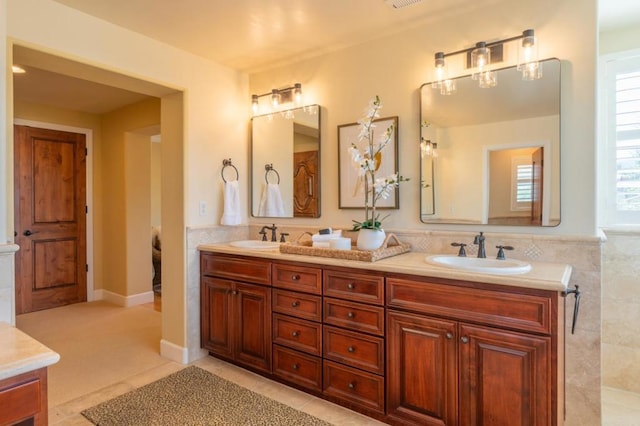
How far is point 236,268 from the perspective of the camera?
9.03 ft

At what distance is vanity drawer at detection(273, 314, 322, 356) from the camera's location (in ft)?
7.68

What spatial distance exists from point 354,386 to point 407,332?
50 centimetres

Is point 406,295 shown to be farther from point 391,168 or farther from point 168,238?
point 168,238

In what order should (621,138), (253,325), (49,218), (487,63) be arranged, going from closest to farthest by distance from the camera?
(487,63) → (621,138) → (253,325) → (49,218)

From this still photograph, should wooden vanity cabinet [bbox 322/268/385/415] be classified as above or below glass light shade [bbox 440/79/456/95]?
below

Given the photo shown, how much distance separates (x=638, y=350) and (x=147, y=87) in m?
3.86

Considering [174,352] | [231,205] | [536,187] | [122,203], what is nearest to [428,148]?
[536,187]

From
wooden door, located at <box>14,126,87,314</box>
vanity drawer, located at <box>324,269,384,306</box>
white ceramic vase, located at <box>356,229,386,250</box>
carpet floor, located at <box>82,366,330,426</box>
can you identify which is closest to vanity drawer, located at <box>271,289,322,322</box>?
vanity drawer, located at <box>324,269,384,306</box>

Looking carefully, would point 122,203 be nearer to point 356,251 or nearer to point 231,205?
point 231,205

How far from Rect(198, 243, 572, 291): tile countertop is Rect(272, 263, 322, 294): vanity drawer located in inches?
2.3

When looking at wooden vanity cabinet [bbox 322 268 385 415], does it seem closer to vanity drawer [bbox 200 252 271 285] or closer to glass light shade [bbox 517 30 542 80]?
vanity drawer [bbox 200 252 271 285]

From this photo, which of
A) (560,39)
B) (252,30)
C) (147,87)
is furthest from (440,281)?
(147,87)

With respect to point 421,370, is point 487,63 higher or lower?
higher

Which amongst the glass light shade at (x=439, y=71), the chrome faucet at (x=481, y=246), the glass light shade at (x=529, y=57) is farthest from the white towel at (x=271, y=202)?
the glass light shade at (x=529, y=57)
